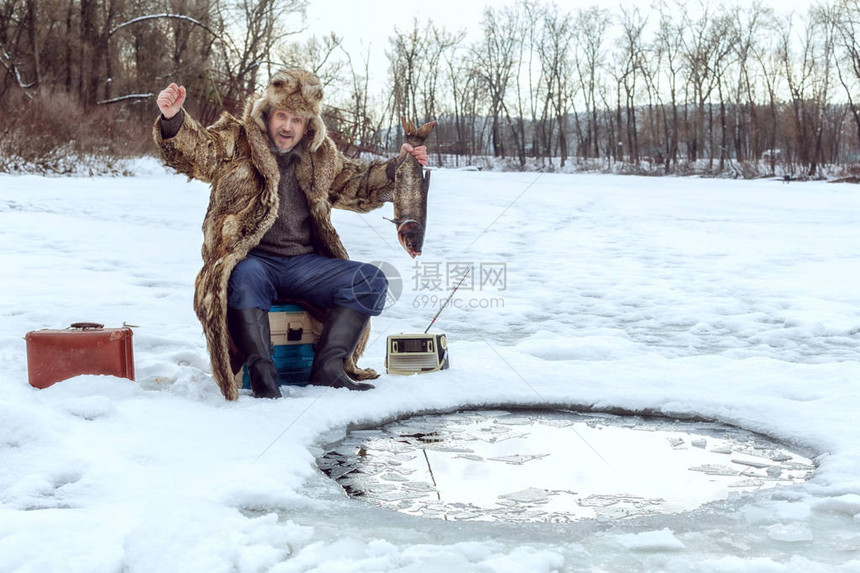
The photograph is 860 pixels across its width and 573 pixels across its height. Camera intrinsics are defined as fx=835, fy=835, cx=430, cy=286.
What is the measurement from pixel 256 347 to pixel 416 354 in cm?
94

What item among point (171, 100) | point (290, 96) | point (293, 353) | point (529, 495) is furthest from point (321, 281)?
point (529, 495)

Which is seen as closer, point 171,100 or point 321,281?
point 171,100

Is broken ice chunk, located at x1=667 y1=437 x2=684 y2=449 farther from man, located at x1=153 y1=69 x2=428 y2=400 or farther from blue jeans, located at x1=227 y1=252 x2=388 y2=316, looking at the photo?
blue jeans, located at x1=227 y1=252 x2=388 y2=316

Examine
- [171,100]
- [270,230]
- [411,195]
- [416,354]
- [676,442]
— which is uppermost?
[171,100]

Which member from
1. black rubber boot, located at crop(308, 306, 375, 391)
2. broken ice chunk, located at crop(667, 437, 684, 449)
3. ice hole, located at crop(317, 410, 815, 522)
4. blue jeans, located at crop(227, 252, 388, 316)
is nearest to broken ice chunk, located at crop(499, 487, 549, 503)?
ice hole, located at crop(317, 410, 815, 522)

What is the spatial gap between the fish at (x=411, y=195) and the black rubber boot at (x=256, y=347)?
803mm

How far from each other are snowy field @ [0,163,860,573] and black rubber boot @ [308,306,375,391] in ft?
0.32

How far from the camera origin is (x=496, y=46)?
1908 inches

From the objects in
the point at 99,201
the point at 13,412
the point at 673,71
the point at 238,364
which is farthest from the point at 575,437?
the point at 673,71

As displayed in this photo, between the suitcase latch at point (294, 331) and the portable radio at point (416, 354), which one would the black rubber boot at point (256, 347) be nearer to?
the suitcase latch at point (294, 331)

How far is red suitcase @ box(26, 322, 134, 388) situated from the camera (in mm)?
3490

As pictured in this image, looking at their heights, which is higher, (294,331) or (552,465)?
(294,331)

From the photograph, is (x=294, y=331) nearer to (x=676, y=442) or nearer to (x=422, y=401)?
(x=422, y=401)

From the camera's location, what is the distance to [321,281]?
152 inches
